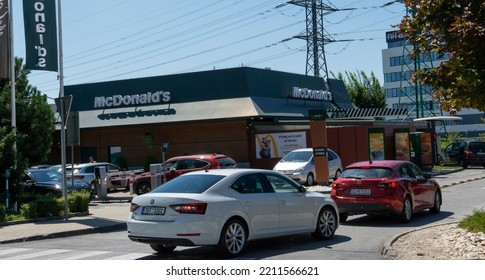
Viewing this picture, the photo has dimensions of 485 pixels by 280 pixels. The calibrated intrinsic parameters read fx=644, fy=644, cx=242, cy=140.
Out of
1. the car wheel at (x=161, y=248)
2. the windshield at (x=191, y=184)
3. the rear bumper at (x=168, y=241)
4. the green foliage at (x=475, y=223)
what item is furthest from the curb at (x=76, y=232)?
the green foliage at (x=475, y=223)

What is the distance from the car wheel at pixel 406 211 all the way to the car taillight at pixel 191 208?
6.37 m

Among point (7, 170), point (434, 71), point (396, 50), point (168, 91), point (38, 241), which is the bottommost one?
point (38, 241)

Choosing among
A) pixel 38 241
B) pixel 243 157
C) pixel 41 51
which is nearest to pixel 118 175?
pixel 41 51

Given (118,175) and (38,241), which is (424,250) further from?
(118,175)

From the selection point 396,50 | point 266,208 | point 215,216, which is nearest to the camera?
point 215,216

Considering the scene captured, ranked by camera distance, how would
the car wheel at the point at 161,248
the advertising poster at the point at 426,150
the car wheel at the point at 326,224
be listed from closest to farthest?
the car wheel at the point at 161,248
the car wheel at the point at 326,224
the advertising poster at the point at 426,150

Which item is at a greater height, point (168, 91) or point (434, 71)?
point (168, 91)

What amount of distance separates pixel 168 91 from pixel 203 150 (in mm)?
4074

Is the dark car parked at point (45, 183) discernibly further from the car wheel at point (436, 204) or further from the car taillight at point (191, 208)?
the car taillight at point (191, 208)

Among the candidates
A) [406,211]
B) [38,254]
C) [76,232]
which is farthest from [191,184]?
[406,211]

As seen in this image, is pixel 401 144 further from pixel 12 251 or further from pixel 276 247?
pixel 12 251

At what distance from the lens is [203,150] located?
3600 cm

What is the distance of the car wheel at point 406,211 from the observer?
48.6 ft

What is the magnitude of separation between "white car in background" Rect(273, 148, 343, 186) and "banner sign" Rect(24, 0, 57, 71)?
1018 centimetres
